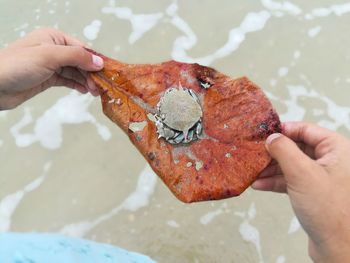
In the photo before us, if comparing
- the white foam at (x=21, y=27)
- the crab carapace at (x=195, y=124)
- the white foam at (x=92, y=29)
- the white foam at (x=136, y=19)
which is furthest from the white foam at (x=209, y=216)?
the white foam at (x=21, y=27)

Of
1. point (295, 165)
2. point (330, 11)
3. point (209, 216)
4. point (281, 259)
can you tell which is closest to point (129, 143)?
point (209, 216)

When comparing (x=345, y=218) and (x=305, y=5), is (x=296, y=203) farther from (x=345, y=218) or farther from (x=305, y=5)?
(x=305, y=5)

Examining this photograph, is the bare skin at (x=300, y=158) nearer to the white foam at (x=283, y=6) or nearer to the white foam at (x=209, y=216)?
the white foam at (x=209, y=216)

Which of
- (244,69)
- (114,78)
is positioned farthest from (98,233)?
(244,69)

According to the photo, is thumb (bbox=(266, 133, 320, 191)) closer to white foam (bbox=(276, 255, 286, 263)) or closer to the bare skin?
the bare skin

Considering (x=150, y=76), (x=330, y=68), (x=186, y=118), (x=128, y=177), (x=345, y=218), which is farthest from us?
(x=330, y=68)

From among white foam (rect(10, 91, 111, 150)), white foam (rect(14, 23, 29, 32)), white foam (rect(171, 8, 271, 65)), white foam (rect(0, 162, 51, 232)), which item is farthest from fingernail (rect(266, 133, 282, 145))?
white foam (rect(14, 23, 29, 32))

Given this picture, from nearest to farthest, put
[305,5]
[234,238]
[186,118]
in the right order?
[186,118]
[234,238]
[305,5]
